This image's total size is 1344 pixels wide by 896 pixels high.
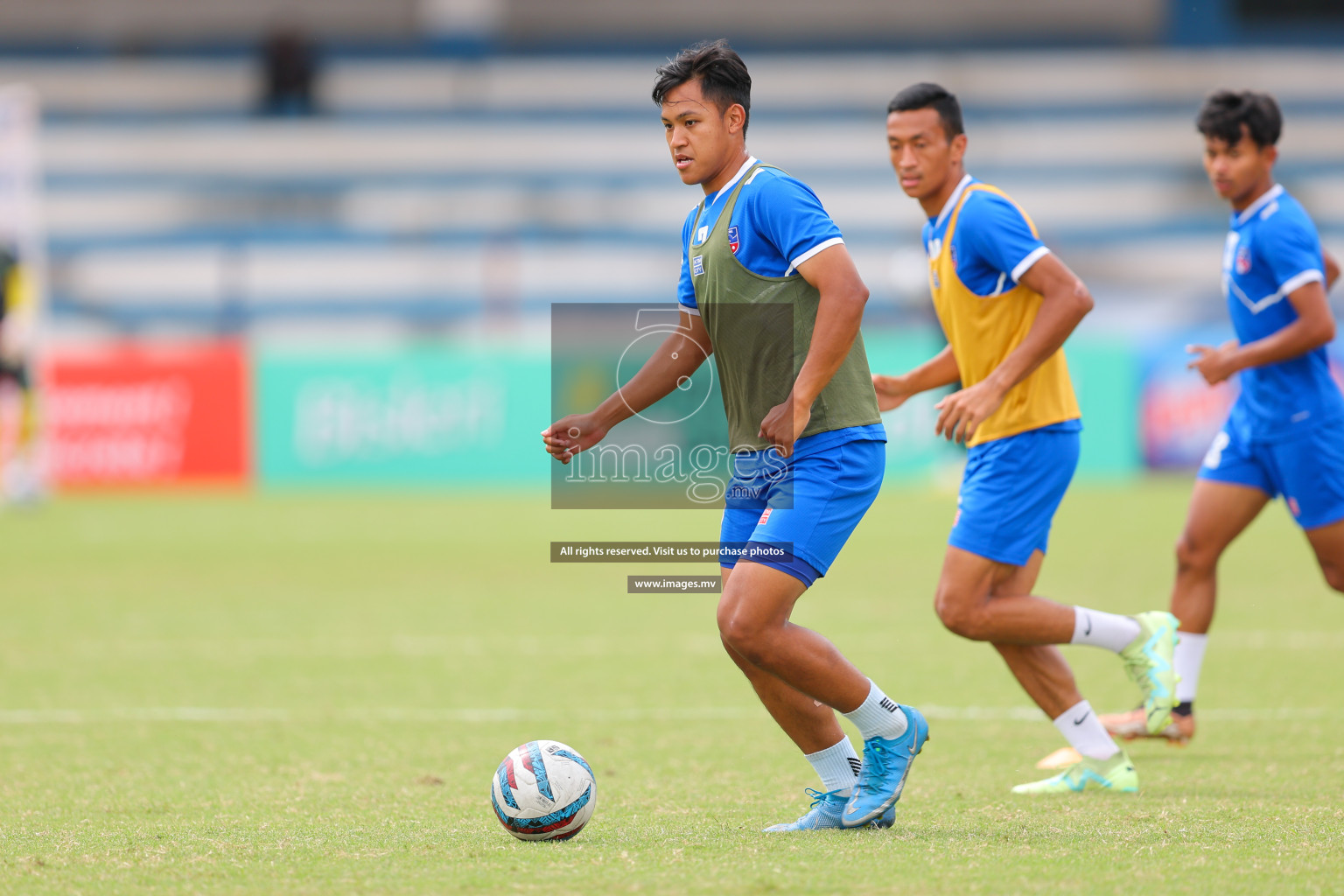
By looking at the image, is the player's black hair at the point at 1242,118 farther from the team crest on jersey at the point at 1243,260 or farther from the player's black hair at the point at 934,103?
the player's black hair at the point at 934,103

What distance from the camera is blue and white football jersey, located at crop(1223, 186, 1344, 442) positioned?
575 centimetres

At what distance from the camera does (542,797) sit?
4305 mm

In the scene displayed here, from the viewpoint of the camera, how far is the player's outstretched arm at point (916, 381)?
536cm

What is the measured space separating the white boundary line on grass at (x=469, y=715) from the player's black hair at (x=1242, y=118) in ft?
7.57

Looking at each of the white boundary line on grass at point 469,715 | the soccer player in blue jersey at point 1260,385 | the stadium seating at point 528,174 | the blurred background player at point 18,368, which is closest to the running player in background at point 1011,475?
the soccer player in blue jersey at point 1260,385

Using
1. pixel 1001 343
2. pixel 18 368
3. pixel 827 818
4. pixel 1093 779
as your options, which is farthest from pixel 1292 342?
pixel 18 368

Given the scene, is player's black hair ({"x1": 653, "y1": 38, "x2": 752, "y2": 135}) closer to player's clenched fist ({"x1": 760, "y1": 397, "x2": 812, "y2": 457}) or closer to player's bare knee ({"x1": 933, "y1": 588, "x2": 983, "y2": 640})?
player's clenched fist ({"x1": 760, "y1": 397, "x2": 812, "y2": 457})

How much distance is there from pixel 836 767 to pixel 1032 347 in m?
1.42

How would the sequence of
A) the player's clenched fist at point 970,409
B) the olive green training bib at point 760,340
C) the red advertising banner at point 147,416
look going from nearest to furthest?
the olive green training bib at point 760,340 → the player's clenched fist at point 970,409 → the red advertising banner at point 147,416

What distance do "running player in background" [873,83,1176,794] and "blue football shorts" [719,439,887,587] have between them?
27.9 inches

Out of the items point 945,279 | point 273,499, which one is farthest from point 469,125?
point 945,279

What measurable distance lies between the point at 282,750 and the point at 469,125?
23.3m

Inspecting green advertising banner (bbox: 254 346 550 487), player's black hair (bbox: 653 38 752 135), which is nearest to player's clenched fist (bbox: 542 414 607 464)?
player's black hair (bbox: 653 38 752 135)

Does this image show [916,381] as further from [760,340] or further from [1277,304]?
[1277,304]
